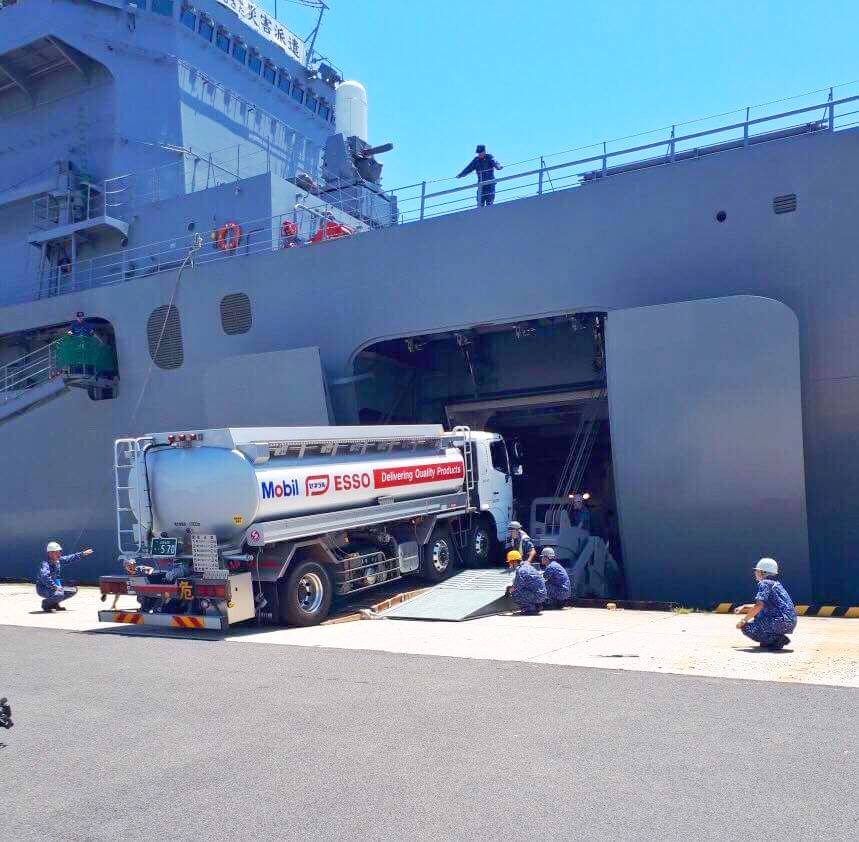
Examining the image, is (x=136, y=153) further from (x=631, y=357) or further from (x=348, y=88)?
(x=631, y=357)

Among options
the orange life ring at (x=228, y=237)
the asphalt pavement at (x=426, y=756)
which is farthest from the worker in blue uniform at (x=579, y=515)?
the orange life ring at (x=228, y=237)

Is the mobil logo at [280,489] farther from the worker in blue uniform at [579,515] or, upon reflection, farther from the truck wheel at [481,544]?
the worker in blue uniform at [579,515]

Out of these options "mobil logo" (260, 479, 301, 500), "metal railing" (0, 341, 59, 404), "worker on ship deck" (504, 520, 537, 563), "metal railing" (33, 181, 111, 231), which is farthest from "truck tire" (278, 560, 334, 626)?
"metal railing" (33, 181, 111, 231)

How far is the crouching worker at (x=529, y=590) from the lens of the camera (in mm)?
12102

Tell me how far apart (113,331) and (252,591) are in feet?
36.9

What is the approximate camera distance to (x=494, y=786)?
4.70m

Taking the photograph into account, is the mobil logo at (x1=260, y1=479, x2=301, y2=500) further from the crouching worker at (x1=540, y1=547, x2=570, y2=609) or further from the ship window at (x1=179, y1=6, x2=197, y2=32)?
the ship window at (x1=179, y1=6, x2=197, y2=32)

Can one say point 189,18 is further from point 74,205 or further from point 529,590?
point 529,590

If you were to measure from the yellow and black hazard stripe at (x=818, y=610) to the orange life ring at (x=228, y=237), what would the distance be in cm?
1277

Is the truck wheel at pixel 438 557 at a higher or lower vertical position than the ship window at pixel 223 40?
lower

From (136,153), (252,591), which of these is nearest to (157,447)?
(252,591)

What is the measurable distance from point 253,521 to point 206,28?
16.7 meters

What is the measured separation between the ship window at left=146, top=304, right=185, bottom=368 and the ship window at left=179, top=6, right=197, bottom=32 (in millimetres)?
8039

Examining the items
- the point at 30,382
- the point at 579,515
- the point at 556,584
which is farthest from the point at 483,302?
the point at 30,382
